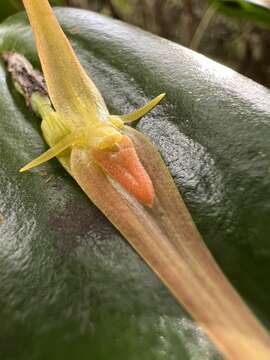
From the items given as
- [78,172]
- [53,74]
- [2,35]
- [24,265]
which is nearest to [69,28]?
[2,35]

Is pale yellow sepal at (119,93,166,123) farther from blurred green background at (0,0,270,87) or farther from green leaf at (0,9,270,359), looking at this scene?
blurred green background at (0,0,270,87)

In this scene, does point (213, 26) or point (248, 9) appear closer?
point (248, 9)

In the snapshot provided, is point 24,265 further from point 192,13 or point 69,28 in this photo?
point 192,13

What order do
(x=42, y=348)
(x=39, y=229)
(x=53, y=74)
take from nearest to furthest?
(x=42, y=348)
(x=39, y=229)
(x=53, y=74)

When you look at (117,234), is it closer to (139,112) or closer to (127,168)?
(127,168)

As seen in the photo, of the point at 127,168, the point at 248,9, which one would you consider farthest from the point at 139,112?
the point at 248,9

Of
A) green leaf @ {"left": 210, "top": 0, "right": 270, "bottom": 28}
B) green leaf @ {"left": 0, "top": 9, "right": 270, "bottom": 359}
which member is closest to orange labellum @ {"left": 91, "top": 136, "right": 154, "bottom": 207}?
green leaf @ {"left": 0, "top": 9, "right": 270, "bottom": 359}

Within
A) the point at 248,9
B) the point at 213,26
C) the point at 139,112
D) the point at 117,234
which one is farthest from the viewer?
the point at 213,26
